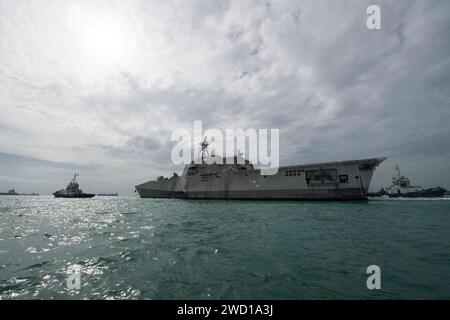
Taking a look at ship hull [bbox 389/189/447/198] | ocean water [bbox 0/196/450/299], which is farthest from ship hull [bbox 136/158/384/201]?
ship hull [bbox 389/189/447/198]

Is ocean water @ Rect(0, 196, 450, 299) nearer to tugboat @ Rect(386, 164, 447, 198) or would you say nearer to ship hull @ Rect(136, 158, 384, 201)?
ship hull @ Rect(136, 158, 384, 201)

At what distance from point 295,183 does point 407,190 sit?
56.9m

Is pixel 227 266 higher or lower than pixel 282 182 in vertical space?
lower

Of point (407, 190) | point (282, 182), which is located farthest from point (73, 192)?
point (407, 190)

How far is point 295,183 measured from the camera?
3647 centimetres

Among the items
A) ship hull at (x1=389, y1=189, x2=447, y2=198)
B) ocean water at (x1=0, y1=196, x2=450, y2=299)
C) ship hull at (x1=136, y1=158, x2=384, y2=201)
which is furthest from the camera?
ship hull at (x1=389, y1=189, x2=447, y2=198)

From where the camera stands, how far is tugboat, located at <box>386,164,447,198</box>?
58594mm

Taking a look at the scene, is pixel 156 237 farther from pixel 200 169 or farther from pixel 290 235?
pixel 200 169

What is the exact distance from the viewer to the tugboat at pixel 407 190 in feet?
192

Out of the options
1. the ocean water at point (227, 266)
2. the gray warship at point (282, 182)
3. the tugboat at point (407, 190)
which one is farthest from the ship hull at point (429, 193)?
the ocean water at point (227, 266)

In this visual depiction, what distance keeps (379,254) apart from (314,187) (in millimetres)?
31016

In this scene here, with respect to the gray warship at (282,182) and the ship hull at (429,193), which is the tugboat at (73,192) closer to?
the gray warship at (282,182)

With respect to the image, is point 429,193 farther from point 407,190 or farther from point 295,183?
point 295,183

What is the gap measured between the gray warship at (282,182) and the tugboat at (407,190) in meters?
45.3
